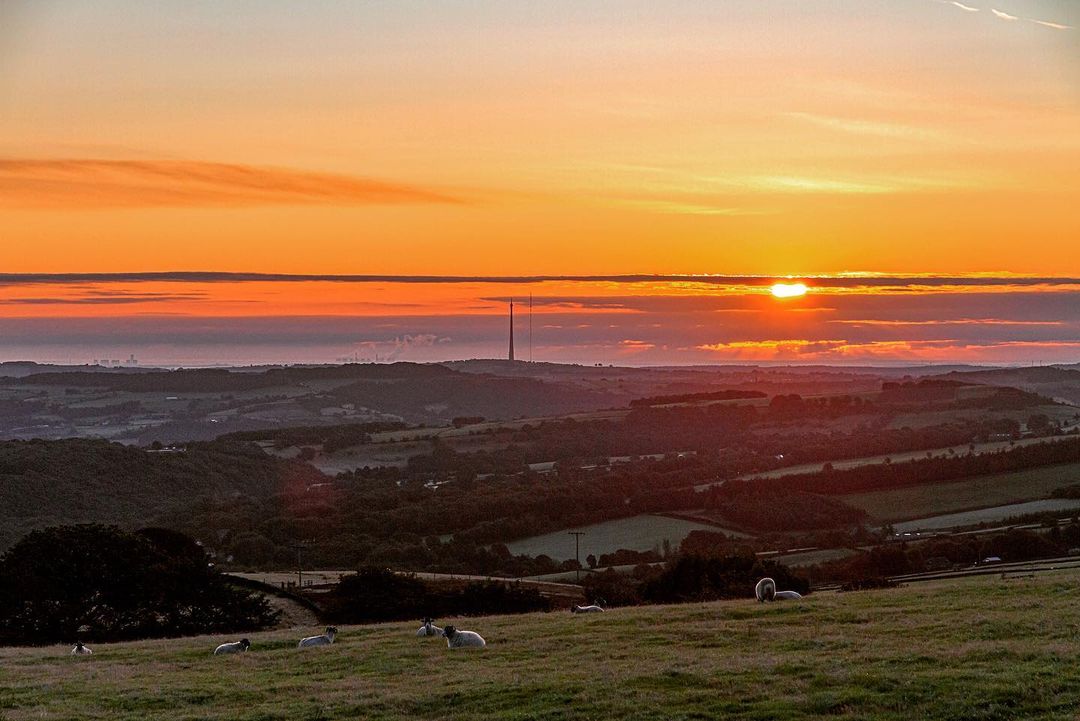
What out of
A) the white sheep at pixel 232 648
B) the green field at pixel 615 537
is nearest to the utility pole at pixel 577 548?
the green field at pixel 615 537

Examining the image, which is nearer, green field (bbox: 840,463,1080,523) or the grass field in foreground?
the grass field in foreground

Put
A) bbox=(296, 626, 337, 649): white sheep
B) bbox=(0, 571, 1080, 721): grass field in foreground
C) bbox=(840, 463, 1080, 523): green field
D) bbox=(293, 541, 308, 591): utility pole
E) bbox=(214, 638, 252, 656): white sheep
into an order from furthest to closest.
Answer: bbox=(840, 463, 1080, 523): green field → bbox=(293, 541, 308, 591): utility pole → bbox=(296, 626, 337, 649): white sheep → bbox=(214, 638, 252, 656): white sheep → bbox=(0, 571, 1080, 721): grass field in foreground

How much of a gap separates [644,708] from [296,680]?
7212 mm

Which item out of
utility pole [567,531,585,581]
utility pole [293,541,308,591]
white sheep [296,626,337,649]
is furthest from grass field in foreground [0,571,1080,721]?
utility pole [567,531,585,581]

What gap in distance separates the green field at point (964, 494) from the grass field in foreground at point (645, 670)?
232ft

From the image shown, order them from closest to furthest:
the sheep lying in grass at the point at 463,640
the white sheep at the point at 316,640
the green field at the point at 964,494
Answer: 1. the sheep lying in grass at the point at 463,640
2. the white sheep at the point at 316,640
3. the green field at the point at 964,494

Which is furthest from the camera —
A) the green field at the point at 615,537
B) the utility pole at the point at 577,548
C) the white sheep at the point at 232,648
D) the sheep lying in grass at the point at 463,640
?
the green field at the point at 615,537

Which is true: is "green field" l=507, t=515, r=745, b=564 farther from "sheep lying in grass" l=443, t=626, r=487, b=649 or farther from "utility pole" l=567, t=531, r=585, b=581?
"sheep lying in grass" l=443, t=626, r=487, b=649

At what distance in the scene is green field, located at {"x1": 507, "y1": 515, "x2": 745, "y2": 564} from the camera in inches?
3607

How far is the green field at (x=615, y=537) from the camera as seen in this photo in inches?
3607

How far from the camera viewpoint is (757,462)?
140375 mm

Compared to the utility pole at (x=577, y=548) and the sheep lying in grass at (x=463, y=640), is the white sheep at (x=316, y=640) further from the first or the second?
the utility pole at (x=577, y=548)

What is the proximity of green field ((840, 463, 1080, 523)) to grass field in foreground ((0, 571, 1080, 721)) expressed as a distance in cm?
7085

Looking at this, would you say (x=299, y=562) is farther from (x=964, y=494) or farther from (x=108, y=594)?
(x=964, y=494)
